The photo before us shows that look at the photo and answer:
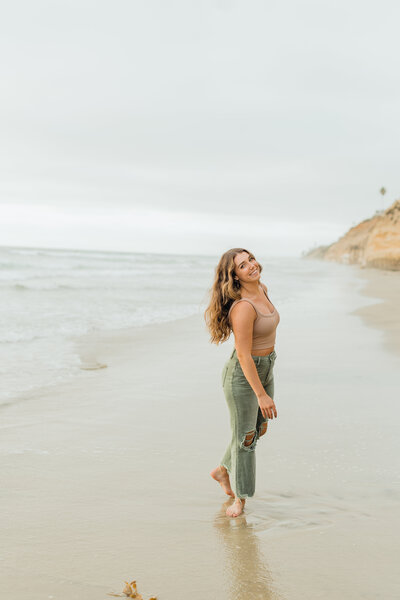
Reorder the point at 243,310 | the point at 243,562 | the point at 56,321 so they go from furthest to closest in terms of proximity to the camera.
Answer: the point at 56,321, the point at 243,310, the point at 243,562

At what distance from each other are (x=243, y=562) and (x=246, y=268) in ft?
5.12

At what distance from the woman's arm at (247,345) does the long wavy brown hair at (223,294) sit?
0.34 ft

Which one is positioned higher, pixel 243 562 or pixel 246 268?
pixel 246 268

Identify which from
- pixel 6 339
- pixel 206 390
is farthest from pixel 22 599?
pixel 6 339

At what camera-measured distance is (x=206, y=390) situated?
6402mm

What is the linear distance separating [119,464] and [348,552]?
185 cm

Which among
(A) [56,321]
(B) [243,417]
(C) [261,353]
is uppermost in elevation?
(C) [261,353]

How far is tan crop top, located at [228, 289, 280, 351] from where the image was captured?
3.15 meters

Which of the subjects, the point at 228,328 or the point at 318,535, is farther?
the point at 228,328

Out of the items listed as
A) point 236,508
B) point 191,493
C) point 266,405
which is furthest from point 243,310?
point 191,493

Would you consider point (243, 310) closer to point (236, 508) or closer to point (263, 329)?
point (263, 329)

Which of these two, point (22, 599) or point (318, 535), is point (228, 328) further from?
point (22, 599)

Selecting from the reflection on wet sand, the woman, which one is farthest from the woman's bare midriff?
the reflection on wet sand

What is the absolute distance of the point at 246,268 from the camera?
317cm
